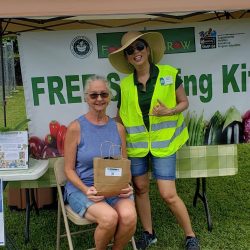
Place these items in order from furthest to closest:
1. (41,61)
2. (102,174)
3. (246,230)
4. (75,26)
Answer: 1. (75,26)
2. (246,230)
3. (41,61)
4. (102,174)

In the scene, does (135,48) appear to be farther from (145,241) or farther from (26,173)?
(145,241)

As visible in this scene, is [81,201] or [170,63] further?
[170,63]

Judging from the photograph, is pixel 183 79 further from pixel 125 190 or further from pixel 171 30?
pixel 125 190

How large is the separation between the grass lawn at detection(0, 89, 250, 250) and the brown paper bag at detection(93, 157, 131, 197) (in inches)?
39.2

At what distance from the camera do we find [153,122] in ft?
12.2

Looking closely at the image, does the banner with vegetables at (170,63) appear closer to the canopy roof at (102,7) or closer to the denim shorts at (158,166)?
the denim shorts at (158,166)

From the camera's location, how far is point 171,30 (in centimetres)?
413

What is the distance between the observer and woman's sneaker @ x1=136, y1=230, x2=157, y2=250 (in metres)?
4.01

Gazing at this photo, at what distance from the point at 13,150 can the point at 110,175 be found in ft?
2.75

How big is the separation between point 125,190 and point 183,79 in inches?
49.0

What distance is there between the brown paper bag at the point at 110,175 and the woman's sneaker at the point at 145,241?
0.85m

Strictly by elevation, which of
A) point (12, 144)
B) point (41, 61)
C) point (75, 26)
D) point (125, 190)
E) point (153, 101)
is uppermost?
point (75, 26)

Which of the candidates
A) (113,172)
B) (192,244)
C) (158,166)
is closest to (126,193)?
(113,172)

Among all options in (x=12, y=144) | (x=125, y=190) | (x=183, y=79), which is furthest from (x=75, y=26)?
(x=125, y=190)
